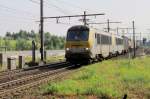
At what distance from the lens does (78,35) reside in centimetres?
3167

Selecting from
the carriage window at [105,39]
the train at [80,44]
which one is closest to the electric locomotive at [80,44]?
the train at [80,44]

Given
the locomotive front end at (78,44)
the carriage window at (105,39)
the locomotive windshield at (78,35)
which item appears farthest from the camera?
the carriage window at (105,39)

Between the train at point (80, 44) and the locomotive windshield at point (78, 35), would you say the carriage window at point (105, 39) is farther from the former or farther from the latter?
the locomotive windshield at point (78, 35)

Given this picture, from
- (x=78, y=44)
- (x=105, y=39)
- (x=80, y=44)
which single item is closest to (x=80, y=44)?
(x=80, y=44)

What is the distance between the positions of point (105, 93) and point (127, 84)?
315 cm

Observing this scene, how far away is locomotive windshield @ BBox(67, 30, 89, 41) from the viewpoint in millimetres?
31391

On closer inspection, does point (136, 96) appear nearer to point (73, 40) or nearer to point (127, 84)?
point (127, 84)

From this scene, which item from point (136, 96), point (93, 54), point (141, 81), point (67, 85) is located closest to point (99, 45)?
point (93, 54)

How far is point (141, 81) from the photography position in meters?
18.4

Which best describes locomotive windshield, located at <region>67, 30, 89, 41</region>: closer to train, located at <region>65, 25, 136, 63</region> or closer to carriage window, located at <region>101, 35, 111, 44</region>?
train, located at <region>65, 25, 136, 63</region>

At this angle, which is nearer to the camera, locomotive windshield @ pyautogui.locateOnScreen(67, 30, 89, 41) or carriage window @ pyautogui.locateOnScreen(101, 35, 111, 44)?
locomotive windshield @ pyautogui.locateOnScreen(67, 30, 89, 41)

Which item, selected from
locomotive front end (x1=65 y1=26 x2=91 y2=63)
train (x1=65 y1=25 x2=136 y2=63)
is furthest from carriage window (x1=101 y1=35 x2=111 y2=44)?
locomotive front end (x1=65 y1=26 x2=91 y2=63)

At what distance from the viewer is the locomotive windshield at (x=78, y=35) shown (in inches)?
1236

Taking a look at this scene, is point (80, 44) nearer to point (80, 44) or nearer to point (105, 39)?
point (80, 44)
